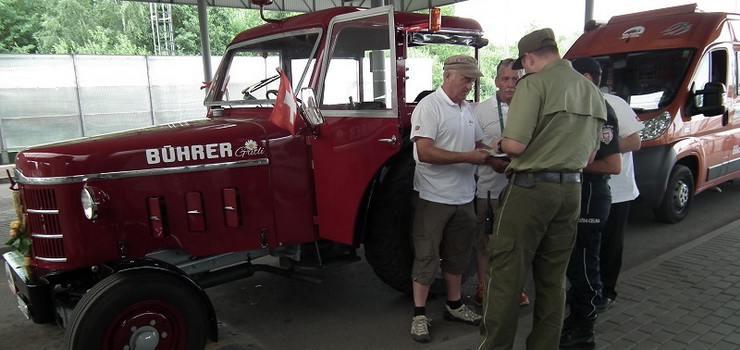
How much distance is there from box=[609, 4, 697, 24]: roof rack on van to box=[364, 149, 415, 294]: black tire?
14.7 feet

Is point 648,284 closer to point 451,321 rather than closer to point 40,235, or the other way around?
point 451,321

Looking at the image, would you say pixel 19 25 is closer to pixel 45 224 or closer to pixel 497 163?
pixel 45 224

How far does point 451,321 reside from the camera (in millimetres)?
3607

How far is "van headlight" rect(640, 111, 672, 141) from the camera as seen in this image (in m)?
5.43

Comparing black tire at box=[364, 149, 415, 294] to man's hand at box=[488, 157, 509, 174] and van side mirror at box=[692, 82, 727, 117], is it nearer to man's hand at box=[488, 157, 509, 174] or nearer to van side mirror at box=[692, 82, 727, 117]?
man's hand at box=[488, 157, 509, 174]

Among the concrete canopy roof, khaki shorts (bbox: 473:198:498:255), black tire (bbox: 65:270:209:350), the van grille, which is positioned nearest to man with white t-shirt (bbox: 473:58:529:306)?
khaki shorts (bbox: 473:198:498:255)

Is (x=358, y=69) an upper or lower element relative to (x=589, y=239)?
upper

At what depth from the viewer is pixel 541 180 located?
2.50m

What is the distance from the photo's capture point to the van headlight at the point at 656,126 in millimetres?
5430

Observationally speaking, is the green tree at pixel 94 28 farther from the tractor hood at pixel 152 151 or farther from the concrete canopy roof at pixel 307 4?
the tractor hood at pixel 152 151

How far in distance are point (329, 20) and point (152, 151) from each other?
148 centimetres

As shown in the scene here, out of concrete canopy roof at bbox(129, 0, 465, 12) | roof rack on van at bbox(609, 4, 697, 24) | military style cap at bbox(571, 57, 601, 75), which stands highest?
concrete canopy roof at bbox(129, 0, 465, 12)

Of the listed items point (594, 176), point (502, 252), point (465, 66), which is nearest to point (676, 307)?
point (594, 176)

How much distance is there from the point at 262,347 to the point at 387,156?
1466 millimetres
